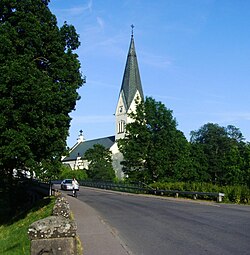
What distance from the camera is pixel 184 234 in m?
11.3

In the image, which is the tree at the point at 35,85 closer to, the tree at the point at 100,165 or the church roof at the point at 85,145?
the tree at the point at 100,165

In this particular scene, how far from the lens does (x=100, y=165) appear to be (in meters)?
77.9

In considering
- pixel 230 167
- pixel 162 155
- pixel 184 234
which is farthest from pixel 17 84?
pixel 230 167

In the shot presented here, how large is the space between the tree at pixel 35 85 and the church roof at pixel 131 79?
6627 centimetres

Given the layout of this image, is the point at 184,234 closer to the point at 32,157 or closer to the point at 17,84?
the point at 32,157

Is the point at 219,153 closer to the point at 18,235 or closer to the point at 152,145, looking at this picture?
the point at 152,145

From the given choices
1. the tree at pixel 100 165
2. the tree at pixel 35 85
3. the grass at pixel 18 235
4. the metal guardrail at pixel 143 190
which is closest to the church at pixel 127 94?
the tree at pixel 100 165

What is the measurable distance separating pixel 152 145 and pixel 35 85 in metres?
30.7

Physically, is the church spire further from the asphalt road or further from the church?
the asphalt road

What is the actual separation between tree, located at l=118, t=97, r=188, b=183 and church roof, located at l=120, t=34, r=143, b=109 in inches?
1618

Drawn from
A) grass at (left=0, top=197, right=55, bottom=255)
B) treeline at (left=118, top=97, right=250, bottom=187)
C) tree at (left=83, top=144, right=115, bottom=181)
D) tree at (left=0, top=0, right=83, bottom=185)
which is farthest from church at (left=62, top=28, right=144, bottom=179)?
grass at (left=0, top=197, right=55, bottom=255)

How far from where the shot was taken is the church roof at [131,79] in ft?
292

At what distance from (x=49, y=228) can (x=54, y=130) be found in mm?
14990

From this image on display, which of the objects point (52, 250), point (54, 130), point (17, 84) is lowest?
point (52, 250)
